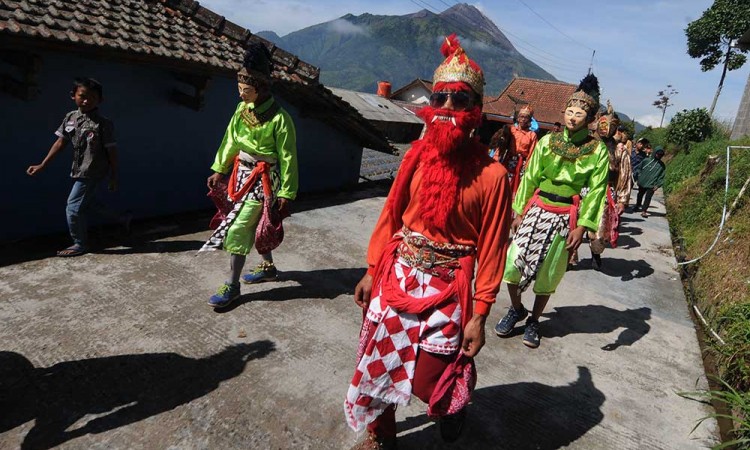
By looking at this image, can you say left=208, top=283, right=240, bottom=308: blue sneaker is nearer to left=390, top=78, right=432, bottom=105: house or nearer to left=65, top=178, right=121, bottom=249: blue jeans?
left=65, top=178, right=121, bottom=249: blue jeans

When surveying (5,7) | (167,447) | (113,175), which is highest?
(5,7)

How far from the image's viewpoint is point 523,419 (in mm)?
3055

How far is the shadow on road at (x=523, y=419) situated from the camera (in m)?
2.79

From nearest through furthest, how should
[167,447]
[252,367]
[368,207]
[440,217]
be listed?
[440,217] < [167,447] < [252,367] < [368,207]

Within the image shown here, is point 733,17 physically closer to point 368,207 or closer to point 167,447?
point 368,207

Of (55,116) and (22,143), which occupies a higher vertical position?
(55,116)

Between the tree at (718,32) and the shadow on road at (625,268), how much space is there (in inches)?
1185

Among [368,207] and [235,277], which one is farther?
[368,207]

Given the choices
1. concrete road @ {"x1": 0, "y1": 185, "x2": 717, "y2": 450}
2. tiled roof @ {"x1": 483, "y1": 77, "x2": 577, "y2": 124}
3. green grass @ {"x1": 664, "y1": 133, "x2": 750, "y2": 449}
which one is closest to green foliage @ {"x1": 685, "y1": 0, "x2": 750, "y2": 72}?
tiled roof @ {"x1": 483, "y1": 77, "x2": 577, "y2": 124}

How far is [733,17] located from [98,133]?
40.6 metres

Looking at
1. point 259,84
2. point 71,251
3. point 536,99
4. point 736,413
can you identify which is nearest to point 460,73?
point 259,84

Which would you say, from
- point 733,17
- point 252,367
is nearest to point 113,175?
point 252,367

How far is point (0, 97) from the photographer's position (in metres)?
4.57

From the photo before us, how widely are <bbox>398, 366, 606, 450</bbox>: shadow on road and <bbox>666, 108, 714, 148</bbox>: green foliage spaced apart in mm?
23402
